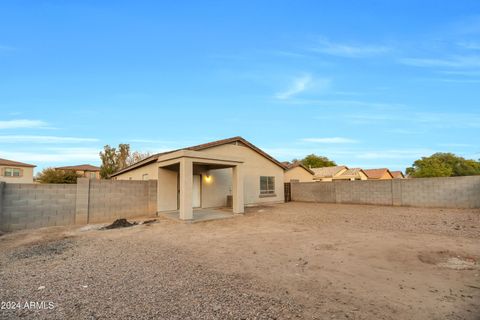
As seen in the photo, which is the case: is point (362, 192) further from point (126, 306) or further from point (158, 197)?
point (126, 306)

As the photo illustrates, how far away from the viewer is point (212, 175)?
15516 millimetres

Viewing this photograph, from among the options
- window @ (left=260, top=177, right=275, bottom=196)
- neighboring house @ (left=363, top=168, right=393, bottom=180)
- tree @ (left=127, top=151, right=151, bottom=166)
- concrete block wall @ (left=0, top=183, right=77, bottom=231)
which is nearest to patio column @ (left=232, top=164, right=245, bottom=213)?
window @ (left=260, top=177, right=275, bottom=196)

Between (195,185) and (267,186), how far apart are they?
6.32 metres

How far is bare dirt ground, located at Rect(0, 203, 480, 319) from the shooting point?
3.12 m

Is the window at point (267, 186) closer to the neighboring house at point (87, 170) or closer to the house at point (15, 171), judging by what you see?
the neighboring house at point (87, 170)

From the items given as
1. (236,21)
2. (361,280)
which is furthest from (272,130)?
(361,280)

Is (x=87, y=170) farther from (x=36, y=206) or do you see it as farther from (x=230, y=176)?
(x=36, y=206)

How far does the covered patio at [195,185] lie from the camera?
10746mm

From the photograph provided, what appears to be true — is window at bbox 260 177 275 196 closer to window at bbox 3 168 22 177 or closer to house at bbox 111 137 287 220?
house at bbox 111 137 287 220

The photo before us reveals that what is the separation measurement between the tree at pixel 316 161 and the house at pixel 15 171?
46232mm

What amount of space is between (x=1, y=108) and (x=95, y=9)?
26.9 ft

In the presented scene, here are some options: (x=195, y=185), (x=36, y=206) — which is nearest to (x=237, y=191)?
(x=195, y=185)

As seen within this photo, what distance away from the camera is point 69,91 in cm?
1222

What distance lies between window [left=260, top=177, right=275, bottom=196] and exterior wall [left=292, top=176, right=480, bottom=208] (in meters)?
3.41
